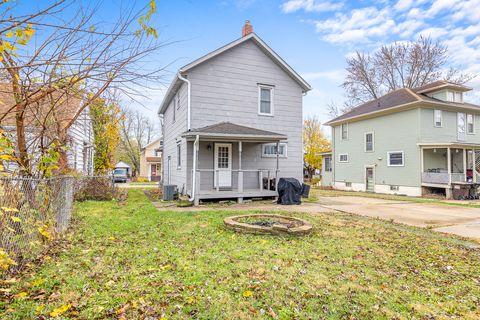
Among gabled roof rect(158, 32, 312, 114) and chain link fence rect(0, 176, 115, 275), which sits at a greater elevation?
gabled roof rect(158, 32, 312, 114)

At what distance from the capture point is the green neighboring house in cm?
1822

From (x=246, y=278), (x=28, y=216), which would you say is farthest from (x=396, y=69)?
(x=28, y=216)

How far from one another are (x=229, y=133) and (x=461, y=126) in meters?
19.0

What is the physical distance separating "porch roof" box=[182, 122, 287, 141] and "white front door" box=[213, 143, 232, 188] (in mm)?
974

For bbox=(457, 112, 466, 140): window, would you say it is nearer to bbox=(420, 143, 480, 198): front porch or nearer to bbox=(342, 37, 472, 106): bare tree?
bbox=(420, 143, 480, 198): front porch

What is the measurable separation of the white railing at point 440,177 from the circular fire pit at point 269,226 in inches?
598

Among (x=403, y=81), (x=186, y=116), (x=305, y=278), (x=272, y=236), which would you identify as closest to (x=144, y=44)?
(x=305, y=278)

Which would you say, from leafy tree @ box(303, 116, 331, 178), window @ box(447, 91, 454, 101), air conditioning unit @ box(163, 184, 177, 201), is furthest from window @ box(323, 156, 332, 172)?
air conditioning unit @ box(163, 184, 177, 201)

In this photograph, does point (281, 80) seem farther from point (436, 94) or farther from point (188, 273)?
point (436, 94)

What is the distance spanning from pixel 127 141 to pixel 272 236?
1735 inches

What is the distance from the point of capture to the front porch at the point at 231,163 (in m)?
10.9

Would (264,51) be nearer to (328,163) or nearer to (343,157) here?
(343,157)

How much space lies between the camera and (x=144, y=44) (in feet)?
9.23

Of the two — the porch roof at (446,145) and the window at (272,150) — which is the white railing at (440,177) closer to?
the porch roof at (446,145)
